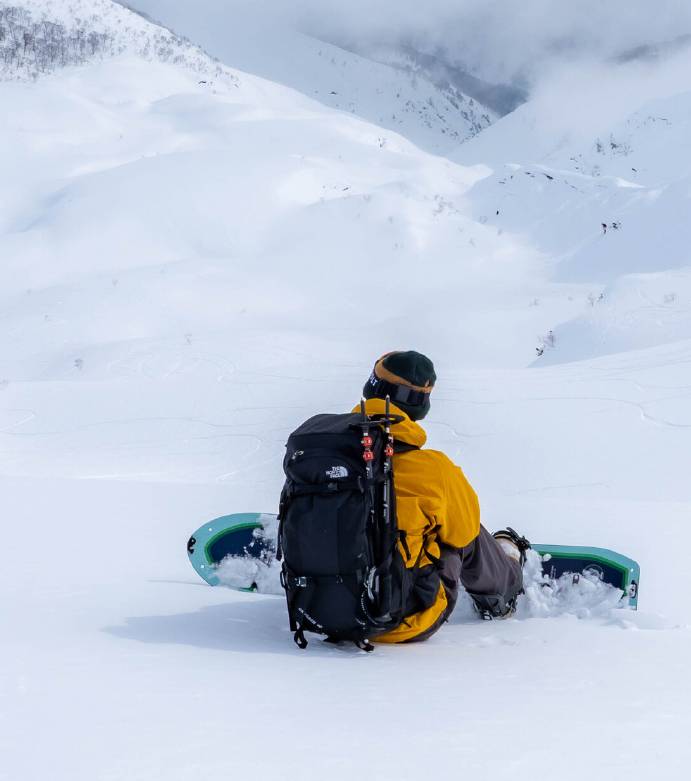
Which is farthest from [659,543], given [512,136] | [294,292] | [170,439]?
[512,136]

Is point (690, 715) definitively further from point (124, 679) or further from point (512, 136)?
point (512, 136)

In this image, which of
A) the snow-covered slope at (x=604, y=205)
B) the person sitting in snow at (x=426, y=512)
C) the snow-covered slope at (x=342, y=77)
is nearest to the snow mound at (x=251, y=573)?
the person sitting in snow at (x=426, y=512)

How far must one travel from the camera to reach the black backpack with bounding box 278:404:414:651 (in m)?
2.37

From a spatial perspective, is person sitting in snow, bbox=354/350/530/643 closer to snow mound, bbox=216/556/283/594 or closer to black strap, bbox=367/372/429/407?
black strap, bbox=367/372/429/407

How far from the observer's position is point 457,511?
253cm

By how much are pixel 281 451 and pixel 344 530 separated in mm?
4618

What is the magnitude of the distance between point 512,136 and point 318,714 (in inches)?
1417

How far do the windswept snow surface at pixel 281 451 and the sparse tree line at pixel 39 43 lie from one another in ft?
37.5

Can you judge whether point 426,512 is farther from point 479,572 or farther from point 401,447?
point 479,572

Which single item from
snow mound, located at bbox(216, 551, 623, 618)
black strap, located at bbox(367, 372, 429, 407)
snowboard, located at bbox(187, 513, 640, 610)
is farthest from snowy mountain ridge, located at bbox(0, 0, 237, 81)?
black strap, located at bbox(367, 372, 429, 407)

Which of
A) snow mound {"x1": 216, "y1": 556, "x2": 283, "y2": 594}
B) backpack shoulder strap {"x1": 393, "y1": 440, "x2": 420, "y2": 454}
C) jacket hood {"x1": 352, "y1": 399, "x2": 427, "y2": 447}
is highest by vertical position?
jacket hood {"x1": 352, "y1": 399, "x2": 427, "y2": 447}

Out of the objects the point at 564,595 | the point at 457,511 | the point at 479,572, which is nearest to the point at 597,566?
the point at 564,595

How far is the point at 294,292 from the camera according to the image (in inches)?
605

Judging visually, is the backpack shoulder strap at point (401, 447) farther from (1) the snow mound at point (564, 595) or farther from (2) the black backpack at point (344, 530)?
(1) the snow mound at point (564, 595)
